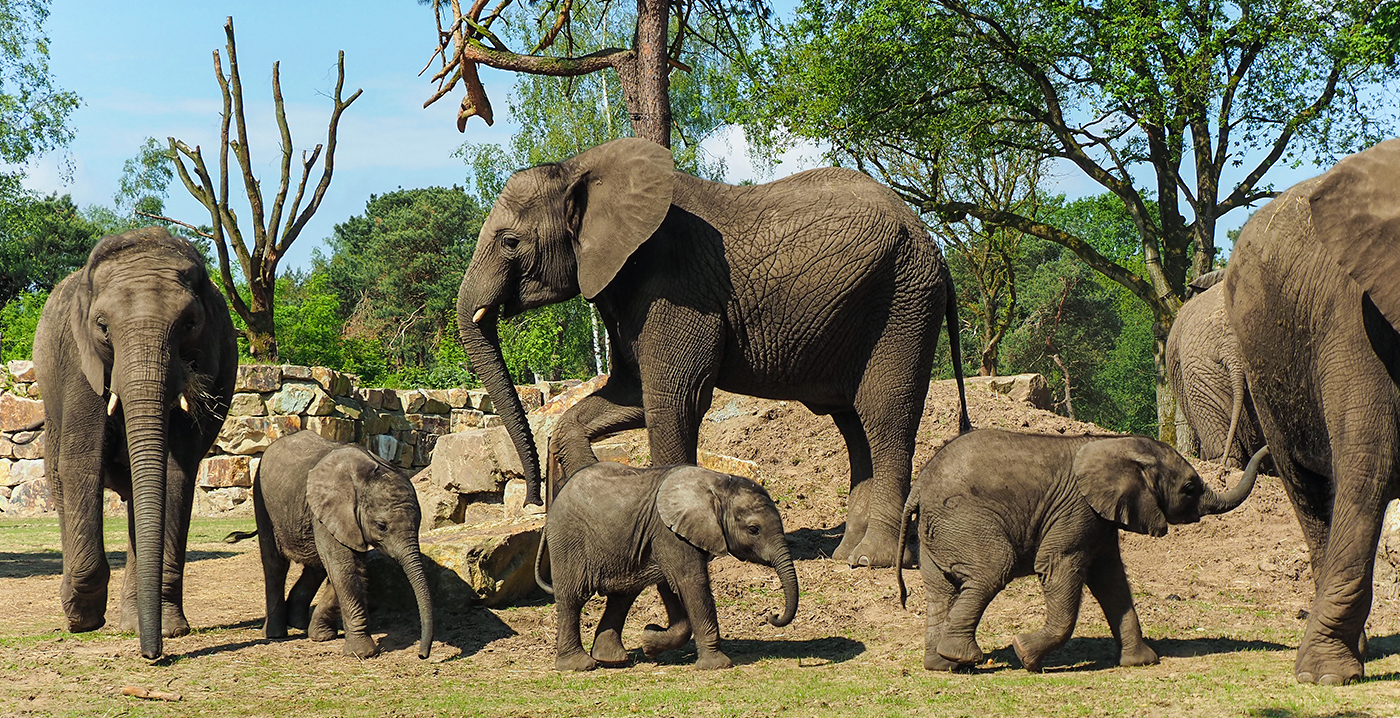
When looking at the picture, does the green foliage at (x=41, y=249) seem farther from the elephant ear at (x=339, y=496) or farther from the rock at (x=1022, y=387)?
the elephant ear at (x=339, y=496)

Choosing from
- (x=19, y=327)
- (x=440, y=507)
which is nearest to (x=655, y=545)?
(x=440, y=507)

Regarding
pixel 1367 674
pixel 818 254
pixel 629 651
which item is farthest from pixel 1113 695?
pixel 818 254

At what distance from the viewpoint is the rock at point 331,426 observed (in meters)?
19.2

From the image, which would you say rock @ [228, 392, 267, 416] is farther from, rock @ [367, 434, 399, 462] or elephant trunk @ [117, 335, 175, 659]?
elephant trunk @ [117, 335, 175, 659]

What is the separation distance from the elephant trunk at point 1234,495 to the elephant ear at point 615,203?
13.2 feet

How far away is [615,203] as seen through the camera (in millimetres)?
8664

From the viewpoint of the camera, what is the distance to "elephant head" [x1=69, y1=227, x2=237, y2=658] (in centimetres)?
720

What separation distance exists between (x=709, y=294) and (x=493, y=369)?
172 cm

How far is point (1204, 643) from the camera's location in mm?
7250

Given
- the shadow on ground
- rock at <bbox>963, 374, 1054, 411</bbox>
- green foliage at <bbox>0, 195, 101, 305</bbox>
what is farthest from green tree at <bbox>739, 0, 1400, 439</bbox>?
green foliage at <bbox>0, 195, 101, 305</bbox>

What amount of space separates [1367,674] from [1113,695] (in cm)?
133

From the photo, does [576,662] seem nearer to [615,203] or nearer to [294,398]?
[615,203]

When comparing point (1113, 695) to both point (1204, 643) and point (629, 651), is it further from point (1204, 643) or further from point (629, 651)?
point (629, 651)

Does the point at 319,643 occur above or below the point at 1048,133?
below
